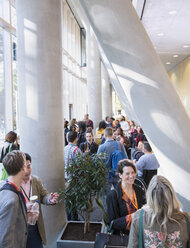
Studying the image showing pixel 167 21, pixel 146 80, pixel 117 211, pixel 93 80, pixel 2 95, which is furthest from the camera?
pixel 93 80

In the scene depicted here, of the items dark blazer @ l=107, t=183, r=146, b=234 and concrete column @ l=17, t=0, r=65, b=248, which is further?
concrete column @ l=17, t=0, r=65, b=248

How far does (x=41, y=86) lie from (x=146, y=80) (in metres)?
1.43

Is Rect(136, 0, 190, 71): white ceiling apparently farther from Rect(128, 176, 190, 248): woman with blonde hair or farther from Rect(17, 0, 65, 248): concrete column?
Rect(128, 176, 190, 248): woman with blonde hair

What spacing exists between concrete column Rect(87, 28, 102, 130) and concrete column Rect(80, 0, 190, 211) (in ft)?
39.6

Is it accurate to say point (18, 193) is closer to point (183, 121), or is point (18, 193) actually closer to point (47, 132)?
point (47, 132)

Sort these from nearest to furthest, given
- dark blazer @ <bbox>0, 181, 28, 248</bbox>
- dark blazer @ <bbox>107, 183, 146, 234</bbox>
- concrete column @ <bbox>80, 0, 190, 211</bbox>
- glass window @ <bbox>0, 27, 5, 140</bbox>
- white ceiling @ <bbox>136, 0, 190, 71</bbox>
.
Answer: dark blazer @ <bbox>0, 181, 28, 248</bbox> < dark blazer @ <bbox>107, 183, 146, 234</bbox> < concrete column @ <bbox>80, 0, 190, 211</bbox> < glass window @ <bbox>0, 27, 5, 140</bbox> < white ceiling @ <bbox>136, 0, 190, 71</bbox>

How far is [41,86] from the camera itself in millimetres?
3354

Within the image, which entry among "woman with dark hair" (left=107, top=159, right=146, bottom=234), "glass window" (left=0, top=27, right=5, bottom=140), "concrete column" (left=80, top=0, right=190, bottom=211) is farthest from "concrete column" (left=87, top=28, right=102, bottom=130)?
"woman with dark hair" (left=107, top=159, right=146, bottom=234)

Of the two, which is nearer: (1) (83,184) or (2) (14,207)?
(2) (14,207)

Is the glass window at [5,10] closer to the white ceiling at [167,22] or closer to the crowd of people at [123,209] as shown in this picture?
the white ceiling at [167,22]

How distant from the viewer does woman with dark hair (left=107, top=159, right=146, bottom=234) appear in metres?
2.32

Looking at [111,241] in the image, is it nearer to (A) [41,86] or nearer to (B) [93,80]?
(A) [41,86]

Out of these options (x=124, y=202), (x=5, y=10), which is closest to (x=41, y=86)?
(x=124, y=202)

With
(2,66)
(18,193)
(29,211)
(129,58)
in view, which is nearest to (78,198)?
(29,211)
